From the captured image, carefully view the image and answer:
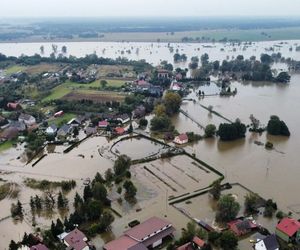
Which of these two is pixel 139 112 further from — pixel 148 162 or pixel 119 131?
pixel 148 162

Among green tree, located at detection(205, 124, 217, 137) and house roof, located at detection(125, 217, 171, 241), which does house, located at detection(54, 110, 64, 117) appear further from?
house roof, located at detection(125, 217, 171, 241)

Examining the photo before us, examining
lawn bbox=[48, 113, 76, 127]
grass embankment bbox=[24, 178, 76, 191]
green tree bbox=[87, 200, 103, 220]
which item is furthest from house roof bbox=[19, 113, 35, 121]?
green tree bbox=[87, 200, 103, 220]

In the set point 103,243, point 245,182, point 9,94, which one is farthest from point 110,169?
point 9,94

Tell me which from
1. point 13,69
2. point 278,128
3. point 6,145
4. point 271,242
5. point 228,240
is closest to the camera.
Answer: point 228,240

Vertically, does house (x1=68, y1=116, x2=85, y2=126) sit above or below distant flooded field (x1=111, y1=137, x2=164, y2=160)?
above

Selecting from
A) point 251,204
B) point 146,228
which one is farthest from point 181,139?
point 146,228

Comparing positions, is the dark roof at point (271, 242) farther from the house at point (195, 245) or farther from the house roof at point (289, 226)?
the house at point (195, 245)

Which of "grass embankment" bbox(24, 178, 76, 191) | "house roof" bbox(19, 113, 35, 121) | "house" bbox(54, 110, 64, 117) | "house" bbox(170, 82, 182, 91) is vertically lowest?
"grass embankment" bbox(24, 178, 76, 191)
